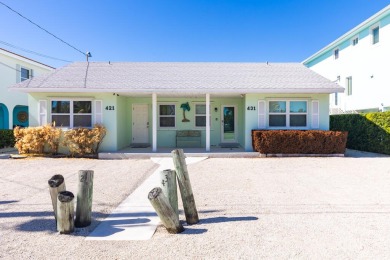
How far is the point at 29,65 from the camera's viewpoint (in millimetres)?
22000

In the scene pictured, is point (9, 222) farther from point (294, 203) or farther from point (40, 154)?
point (40, 154)

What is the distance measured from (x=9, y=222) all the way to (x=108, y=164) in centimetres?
604

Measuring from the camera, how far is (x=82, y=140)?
38.8ft

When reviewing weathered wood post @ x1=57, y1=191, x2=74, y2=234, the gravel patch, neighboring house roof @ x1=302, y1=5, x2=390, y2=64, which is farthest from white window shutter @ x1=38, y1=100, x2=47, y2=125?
neighboring house roof @ x1=302, y1=5, x2=390, y2=64

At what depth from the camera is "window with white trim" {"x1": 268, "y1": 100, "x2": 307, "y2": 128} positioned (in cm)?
1332

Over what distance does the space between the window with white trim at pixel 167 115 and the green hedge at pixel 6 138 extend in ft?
28.4

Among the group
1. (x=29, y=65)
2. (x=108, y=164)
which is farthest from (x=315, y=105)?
(x=29, y=65)

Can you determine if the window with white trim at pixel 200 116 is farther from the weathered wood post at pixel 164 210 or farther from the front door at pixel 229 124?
the weathered wood post at pixel 164 210

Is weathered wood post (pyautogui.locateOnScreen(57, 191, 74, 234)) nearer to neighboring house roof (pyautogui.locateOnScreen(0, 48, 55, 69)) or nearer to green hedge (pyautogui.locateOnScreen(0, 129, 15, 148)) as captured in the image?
green hedge (pyautogui.locateOnScreen(0, 129, 15, 148))

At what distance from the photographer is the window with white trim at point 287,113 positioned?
524 inches

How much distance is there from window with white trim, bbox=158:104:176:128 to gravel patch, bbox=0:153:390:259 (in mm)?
6545

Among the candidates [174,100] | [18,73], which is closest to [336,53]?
[174,100]

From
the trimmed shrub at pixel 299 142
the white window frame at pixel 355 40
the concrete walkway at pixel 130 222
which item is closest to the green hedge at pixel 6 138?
the concrete walkway at pixel 130 222

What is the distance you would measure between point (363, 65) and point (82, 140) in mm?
19033
